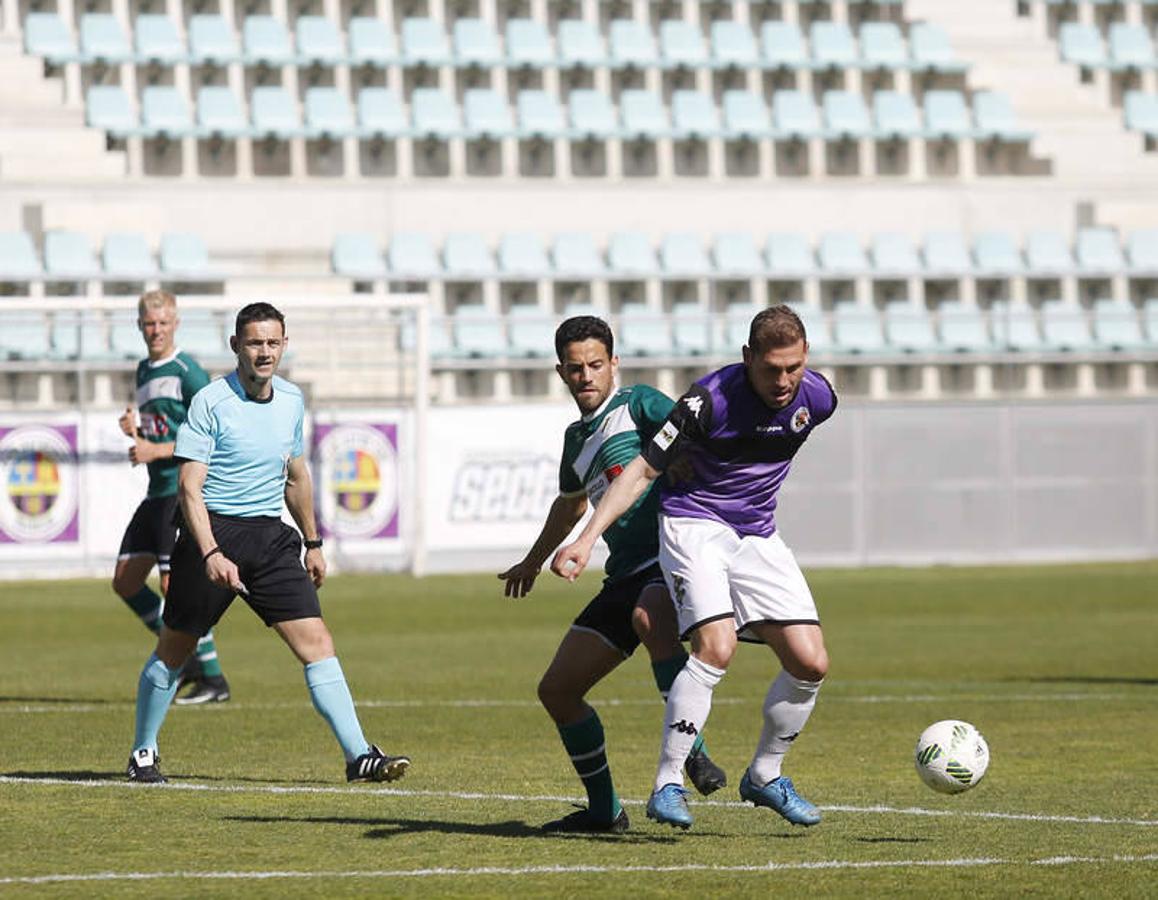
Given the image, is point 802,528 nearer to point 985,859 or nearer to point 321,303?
point 321,303

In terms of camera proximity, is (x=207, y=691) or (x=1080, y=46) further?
(x=1080, y=46)

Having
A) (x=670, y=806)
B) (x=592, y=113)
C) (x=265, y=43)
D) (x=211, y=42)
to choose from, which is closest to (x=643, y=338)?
(x=592, y=113)

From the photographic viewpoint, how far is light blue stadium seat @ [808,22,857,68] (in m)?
40.3

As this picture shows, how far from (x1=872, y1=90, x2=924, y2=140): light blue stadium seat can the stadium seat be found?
10.1 meters

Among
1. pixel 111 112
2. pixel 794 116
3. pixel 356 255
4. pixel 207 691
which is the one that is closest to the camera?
pixel 207 691

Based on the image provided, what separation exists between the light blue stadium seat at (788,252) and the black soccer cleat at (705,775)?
2777 cm

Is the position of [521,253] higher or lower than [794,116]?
A: lower

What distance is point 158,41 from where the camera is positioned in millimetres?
36188

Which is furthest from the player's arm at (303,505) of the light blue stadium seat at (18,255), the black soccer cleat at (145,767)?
the light blue stadium seat at (18,255)

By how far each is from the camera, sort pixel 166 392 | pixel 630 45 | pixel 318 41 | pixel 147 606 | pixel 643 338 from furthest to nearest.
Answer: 1. pixel 630 45
2. pixel 318 41
3. pixel 643 338
4. pixel 147 606
5. pixel 166 392

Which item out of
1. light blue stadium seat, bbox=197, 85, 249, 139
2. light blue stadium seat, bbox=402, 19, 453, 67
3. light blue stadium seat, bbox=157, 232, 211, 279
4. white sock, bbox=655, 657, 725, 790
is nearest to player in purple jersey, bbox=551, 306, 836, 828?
white sock, bbox=655, 657, 725, 790

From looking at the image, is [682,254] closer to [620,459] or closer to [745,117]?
[745,117]

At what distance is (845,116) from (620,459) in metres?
31.8

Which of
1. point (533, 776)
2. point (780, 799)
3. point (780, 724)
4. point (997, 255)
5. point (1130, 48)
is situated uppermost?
point (1130, 48)
